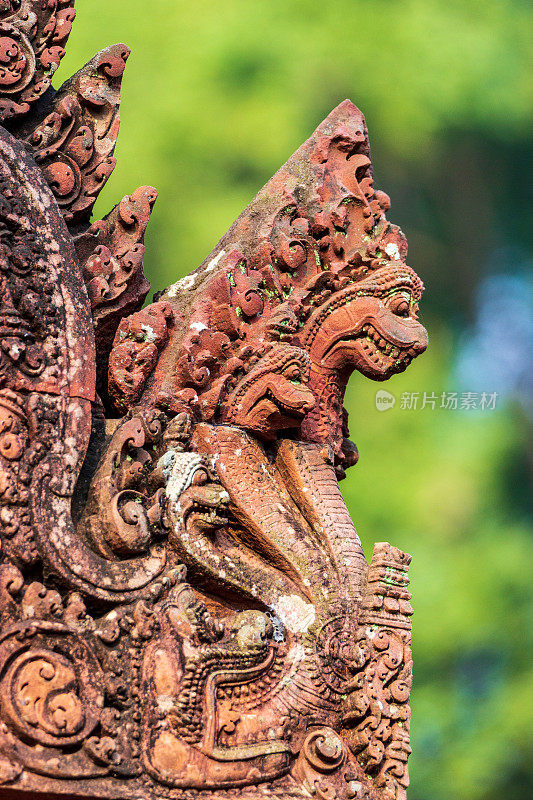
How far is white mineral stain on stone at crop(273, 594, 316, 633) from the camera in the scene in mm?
2939

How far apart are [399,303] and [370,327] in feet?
0.35

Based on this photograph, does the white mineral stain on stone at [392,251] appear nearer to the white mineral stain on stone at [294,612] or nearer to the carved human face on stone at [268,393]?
the carved human face on stone at [268,393]

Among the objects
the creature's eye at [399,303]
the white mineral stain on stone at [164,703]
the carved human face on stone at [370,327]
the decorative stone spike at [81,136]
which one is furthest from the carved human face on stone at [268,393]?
the white mineral stain on stone at [164,703]

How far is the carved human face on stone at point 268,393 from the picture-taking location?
312cm

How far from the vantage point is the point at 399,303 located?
11.0ft

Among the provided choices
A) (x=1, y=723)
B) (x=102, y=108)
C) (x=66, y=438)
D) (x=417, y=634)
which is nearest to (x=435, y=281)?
(x=417, y=634)

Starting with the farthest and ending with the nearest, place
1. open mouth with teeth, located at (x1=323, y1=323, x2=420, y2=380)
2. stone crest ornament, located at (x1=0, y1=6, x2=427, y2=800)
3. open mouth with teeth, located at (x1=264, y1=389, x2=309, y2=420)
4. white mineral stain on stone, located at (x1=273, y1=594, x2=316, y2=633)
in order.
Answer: open mouth with teeth, located at (x1=323, y1=323, x2=420, y2=380) < open mouth with teeth, located at (x1=264, y1=389, x2=309, y2=420) < white mineral stain on stone, located at (x1=273, y1=594, x2=316, y2=633) < stone crest ornament, located at (x1=0, y1=6, x2=427, y2=800)

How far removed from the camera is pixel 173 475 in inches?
114

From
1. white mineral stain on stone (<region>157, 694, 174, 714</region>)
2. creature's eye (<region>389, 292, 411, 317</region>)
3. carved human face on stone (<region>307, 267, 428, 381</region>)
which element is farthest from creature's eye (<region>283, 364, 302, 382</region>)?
white mineral stain on stone (<region>157, 694, 174, 714</region>)

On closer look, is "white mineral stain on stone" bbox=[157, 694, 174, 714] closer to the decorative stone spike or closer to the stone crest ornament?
the stone crest ornament

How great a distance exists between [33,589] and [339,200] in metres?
1.49

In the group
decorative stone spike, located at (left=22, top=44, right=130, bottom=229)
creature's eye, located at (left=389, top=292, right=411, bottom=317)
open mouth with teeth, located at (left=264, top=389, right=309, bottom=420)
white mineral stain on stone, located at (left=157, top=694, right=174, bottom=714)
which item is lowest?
white mineral stain on stone, located at (left=157, top=694, right=174, bottom=714)

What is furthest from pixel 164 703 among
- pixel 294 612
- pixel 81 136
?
pixel 81 136

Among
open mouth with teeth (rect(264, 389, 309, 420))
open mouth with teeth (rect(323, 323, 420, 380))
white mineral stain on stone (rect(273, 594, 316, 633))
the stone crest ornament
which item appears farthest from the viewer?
open mouth with teeth (rect(323, 323, 420, 380))
